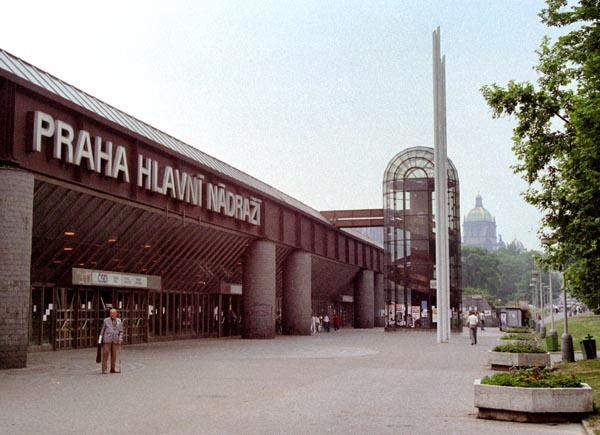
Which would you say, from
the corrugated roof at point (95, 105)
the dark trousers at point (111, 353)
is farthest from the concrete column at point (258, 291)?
the dark trousers at point (111, 353)

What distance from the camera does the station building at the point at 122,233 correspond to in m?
20.7

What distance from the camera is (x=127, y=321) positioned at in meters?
33.8

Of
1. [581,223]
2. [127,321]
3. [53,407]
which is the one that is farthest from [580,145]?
[127,321]

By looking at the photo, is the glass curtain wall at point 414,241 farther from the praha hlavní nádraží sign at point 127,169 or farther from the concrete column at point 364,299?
the praha hlavní nádraží sign at point 127,169

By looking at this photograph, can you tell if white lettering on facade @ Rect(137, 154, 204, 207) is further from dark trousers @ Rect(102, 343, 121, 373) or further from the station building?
dark trousers @ Rect(102, 343, 121, 373)

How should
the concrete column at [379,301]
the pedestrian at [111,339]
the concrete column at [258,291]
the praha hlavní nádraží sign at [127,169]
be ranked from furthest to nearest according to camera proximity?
the concrete column at [379,301], the concrete column at [258,291], the praha hlavní nádraží sign at [127,169], the pedestrian at [111,339]

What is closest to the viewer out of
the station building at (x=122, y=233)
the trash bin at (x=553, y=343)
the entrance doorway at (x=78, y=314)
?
the station building at (x=122, y=233)

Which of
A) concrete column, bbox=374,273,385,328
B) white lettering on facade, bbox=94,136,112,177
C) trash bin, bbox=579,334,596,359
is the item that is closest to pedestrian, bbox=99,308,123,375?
white lettering on facade, bbox=94,136,112,177

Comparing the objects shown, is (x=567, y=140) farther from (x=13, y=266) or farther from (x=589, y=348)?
(x=13, y=266)

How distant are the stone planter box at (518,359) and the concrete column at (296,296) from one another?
2593cm

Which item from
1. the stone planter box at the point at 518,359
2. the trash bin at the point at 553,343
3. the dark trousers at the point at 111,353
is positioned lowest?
the trash bin at the point at 553,343

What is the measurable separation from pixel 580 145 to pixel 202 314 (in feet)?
93.8

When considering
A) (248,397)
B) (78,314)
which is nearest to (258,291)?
(78,314)

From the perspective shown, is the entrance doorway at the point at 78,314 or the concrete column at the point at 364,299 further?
the concrete column at the point at 364,299
